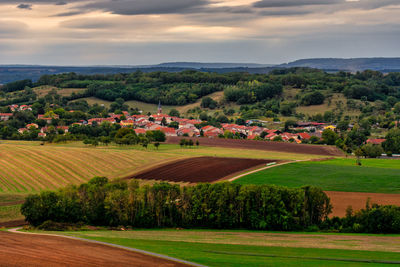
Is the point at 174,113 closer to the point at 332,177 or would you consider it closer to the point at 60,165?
the point at 60,165

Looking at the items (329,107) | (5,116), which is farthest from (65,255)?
(329,107)

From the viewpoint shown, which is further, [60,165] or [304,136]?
[304,136]

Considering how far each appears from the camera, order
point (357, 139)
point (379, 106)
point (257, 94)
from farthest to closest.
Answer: point (257, 94) < point (379, 106) < point (357, 139)

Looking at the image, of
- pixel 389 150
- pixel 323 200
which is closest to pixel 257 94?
pixel 389 150

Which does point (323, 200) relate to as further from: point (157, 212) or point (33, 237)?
point (33, 237)

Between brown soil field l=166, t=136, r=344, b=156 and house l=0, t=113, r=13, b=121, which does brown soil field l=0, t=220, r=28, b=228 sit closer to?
brown soil field l=166, t=136, r=344, b=156

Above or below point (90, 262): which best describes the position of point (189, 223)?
below
